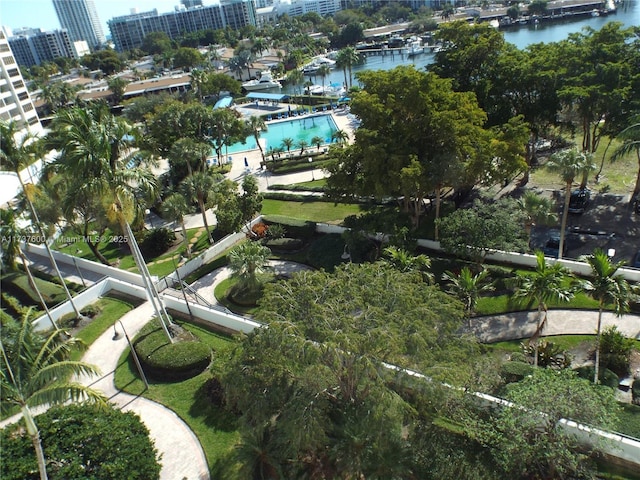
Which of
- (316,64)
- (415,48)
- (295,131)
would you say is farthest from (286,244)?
(415,48)

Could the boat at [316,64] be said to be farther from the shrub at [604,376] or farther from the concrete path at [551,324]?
the shrub at [604,376]

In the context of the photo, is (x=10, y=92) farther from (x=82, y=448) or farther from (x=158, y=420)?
(x=82, y=448)

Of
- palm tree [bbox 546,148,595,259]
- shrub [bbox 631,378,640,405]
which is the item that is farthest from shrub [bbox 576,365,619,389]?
palm tree [bbox 546,148,595,259]

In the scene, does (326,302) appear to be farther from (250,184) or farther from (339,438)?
(250,184)

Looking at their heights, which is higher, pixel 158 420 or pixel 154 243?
pixel 154 243

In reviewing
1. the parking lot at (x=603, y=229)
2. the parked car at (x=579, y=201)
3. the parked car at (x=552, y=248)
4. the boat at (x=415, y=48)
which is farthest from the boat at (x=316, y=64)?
the parked car at (x=552, y=248)

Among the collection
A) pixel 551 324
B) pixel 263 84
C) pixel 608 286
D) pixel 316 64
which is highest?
pixel 316 64
